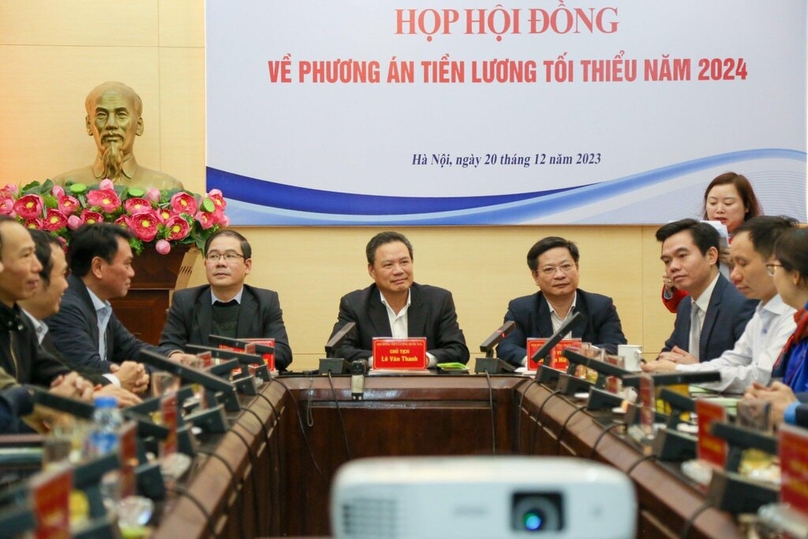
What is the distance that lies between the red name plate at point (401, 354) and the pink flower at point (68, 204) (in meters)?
1.55

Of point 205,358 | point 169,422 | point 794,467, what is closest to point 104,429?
point 169,422

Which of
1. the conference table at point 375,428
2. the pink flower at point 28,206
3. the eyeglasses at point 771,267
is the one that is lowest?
the conference table at point 375,428

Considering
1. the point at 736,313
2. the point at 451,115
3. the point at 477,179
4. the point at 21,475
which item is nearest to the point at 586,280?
the point at 477,179

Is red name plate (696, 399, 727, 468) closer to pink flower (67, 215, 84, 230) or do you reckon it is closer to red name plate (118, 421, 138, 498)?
red name plate (118, 421, 138, 498)

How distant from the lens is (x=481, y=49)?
5113mm

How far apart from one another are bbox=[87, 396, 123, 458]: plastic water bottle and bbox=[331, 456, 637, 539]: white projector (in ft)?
1.67

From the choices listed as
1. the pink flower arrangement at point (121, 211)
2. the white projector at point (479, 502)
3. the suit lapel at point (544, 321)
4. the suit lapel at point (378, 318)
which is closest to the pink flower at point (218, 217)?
the pink flower arrangement at point (121, 211)

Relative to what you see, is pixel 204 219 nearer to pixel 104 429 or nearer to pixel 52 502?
pixel 104 429

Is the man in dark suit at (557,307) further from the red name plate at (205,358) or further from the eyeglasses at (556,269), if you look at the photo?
the red name plate at (205,358)

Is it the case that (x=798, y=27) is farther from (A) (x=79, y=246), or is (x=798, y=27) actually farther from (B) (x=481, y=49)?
(A) (x=79, y=246)

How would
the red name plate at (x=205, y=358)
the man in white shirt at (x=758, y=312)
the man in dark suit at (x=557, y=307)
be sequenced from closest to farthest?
the red name plate at (x=205, y=358), the man in white shirt at (x=758, y=312), the man in dark suit at (x=557, y=307)

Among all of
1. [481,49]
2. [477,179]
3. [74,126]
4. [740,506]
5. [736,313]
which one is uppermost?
[481,49]

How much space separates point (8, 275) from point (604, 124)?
328 centimetres

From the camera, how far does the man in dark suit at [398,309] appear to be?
13.9 feet
